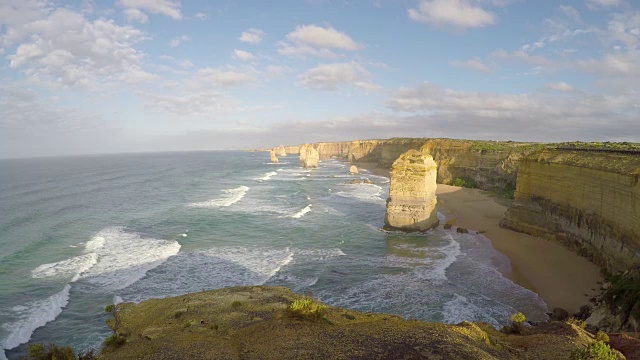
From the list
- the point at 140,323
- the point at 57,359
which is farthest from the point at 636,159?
the point at 57,359

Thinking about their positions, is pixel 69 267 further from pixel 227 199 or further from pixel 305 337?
pixel 227 199

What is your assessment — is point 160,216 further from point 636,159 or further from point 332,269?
point 636,159

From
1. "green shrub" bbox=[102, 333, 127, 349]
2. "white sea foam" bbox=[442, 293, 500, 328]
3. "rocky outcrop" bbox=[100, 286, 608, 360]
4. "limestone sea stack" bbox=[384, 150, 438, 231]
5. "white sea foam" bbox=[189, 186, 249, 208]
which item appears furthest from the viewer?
"white sea foam" bbox=[189, 186, 249, 208]

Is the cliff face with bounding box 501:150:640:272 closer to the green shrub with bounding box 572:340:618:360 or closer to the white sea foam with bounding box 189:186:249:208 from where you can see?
the green shrub with bounding box 572:340:618:360

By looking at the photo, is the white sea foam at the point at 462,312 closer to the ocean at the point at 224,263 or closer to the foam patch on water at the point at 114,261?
the ocean at the point at 224,263

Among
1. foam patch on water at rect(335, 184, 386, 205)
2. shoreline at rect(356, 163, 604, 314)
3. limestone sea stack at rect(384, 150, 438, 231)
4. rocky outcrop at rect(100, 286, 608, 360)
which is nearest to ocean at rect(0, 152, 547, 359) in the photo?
shoreline at rect(356, 163, 604, 314)

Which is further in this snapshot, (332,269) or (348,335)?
(332,269)

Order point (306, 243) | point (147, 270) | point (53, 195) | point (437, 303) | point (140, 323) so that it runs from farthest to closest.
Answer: point (53, 195), point (306, 243), point (147, 270), point (437, 303), point (140, 323)
